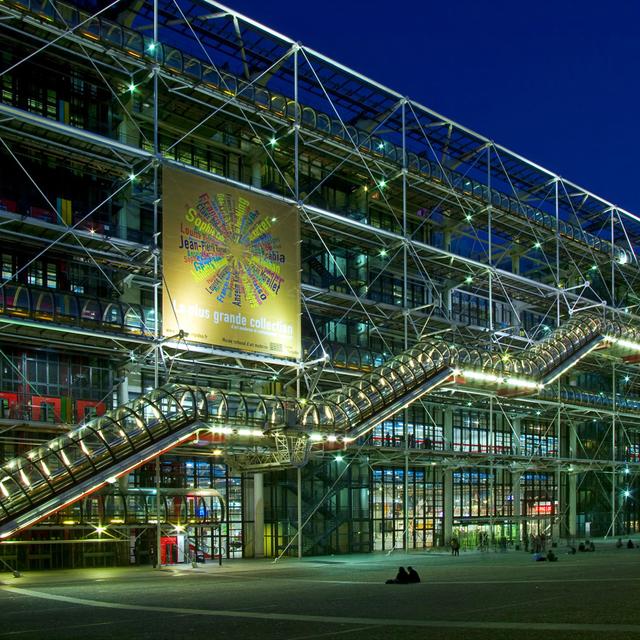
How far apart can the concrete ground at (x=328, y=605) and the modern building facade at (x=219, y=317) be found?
362cm

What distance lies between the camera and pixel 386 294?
1437 inches

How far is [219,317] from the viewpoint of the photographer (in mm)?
26125

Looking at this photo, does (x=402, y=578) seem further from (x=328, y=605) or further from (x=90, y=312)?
(x=90, y=312)

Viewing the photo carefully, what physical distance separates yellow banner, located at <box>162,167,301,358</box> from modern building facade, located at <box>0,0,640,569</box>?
0.27 feet

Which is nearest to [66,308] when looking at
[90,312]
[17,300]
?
[90,312]

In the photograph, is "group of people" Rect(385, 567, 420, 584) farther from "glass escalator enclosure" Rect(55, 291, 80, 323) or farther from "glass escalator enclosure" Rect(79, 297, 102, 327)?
"glass escalator enclosure" Rect(55, 291, 80, 323)

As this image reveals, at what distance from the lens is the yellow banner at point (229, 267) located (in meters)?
25.2

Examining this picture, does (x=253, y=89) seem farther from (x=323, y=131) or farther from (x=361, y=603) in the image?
(x=361, y=603)

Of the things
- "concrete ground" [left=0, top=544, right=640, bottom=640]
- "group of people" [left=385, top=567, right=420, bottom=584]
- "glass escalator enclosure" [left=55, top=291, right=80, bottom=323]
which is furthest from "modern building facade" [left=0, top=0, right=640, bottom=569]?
"group of people" [left=385, top=567, right=420, bottom=584]

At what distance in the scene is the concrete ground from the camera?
9648 mm

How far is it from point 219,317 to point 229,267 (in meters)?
1.57

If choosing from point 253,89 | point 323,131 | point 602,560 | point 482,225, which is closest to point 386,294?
point 482,225

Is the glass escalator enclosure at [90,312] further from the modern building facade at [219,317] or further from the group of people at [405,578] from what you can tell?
the group of people at [405,578]

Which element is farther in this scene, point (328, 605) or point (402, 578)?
point (402, 578)
